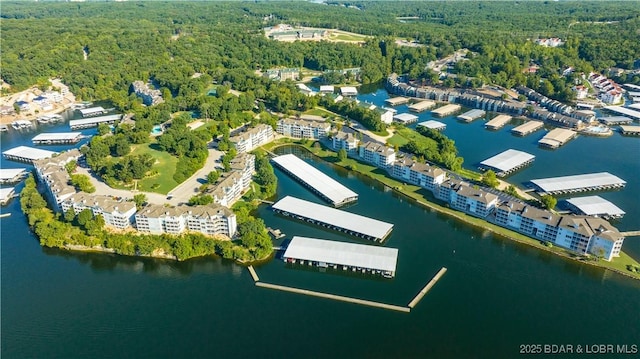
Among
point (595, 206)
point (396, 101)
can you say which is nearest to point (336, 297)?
point (595, 206)

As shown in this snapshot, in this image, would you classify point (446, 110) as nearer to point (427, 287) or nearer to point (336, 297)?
point (427, 287)

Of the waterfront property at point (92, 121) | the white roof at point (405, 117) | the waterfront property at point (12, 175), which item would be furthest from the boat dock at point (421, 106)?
the waterfront property at point (12, 175)

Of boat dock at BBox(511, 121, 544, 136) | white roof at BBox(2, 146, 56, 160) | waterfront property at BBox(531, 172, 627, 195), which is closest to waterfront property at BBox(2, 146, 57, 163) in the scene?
white roof at BBox(2, 146, 56, 160)

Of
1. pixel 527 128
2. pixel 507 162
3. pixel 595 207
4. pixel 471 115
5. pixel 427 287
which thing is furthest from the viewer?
pixel 471 115

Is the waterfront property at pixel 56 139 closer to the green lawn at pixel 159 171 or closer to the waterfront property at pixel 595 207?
the green lawn at pixel 159 171

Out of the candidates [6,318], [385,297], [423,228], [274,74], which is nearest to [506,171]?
[423,228]

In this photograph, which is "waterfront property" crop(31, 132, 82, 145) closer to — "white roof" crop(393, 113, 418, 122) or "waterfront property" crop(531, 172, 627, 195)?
"white roof" crop(393, 113, 418, 122)
